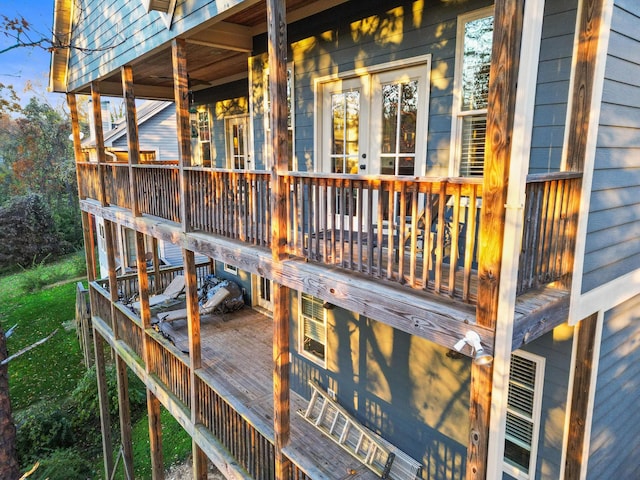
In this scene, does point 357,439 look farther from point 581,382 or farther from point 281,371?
point 581,382

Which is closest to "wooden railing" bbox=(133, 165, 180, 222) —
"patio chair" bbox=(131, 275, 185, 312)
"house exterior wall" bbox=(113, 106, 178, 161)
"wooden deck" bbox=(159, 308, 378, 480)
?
"wooden deck" bbox=(159, 308, 378, 480)

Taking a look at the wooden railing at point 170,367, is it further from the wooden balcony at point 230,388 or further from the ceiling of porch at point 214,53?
the ceiling of porch at point 214,53

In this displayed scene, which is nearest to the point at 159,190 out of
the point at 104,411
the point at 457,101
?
the point at 457,101

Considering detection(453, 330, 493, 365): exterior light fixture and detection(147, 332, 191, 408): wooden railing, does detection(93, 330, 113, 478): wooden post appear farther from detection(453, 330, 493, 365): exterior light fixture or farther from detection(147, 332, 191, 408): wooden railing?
Answer: detection(453, 330, 493, 365): exterior light fixture

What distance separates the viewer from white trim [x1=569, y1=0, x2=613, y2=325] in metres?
2.96

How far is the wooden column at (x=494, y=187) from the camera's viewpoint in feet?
7.00

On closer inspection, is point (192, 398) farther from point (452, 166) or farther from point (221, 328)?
point (452, 166)

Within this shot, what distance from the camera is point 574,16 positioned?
3.22m

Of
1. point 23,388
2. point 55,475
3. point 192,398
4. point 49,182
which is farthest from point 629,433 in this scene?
point 49,182

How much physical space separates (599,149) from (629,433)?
3213mm

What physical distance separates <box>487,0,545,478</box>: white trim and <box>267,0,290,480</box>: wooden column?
1994 millimetres

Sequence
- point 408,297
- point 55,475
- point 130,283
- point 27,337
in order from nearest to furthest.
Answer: point 408,297 < point 55,475 < point 130,283 < point 27,337

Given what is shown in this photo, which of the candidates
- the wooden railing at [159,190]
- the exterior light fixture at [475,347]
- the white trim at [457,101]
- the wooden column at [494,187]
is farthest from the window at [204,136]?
the exterior light fixture at [475,347]

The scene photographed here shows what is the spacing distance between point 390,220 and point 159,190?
422 centimetres
